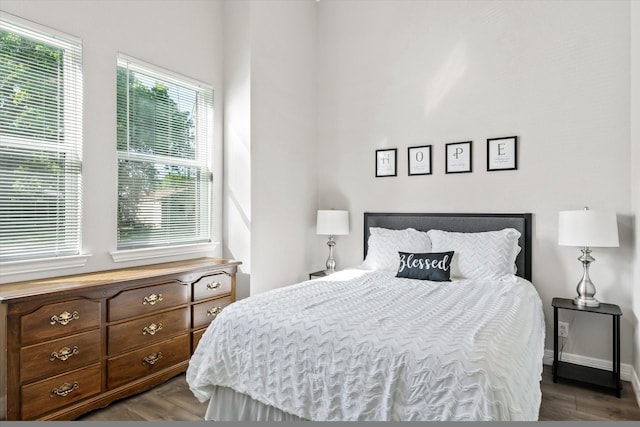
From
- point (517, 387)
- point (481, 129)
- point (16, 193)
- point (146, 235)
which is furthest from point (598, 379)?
point (16, 193)

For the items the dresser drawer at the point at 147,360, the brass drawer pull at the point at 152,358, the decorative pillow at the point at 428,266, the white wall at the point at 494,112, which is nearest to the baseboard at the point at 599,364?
the white wall at the point at 494,112

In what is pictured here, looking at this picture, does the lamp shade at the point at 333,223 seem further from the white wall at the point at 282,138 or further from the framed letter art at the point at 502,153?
the framed letter art at the point at 502,153

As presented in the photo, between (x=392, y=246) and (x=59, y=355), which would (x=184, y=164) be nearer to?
(x=59, y=355)

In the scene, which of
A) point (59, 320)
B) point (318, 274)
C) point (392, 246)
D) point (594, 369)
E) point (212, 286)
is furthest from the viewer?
point (318, 274)

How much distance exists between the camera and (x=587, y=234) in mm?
2691

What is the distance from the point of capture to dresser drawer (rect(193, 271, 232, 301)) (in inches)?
119

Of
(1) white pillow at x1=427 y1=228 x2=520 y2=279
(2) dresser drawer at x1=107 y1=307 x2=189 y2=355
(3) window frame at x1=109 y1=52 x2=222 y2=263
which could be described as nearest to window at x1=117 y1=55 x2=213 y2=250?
(3) window frame at x1=109 y1=52 x2=222 y2=263

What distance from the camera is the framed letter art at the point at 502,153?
3279mm

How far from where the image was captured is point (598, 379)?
108 inches

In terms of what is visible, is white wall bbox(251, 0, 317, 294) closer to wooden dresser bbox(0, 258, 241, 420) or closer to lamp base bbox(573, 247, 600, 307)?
wooden dresser bbox(0, 258, 241, 420)

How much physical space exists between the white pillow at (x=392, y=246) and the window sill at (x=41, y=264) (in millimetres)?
2291

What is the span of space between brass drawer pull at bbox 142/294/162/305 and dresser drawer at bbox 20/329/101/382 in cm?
34

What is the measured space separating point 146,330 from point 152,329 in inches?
1.8

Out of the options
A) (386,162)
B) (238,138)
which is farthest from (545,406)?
(238,138)
